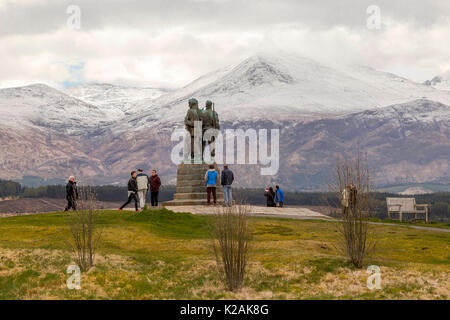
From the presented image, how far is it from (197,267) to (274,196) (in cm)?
2413

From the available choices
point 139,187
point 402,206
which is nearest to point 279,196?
point 402,206

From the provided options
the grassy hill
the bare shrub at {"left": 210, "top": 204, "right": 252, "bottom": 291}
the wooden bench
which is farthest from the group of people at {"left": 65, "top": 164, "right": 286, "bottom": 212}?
the bare shrub at {"left": 210, "top": 204, "right": 252, "bottom": 291}

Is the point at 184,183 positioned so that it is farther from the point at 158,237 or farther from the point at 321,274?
the point at 321,274

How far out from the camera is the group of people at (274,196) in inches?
1609

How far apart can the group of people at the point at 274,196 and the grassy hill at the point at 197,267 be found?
1513 centimetres

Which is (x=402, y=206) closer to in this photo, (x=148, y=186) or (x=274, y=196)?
(x=274, y=196)

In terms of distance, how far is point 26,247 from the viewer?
2000 centimetres

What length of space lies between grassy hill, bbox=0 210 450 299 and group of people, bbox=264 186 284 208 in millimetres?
15133

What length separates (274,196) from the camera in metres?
41.6

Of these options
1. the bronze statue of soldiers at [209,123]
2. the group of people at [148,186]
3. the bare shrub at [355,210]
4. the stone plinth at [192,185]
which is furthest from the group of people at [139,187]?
the bare shrub at [355,210]

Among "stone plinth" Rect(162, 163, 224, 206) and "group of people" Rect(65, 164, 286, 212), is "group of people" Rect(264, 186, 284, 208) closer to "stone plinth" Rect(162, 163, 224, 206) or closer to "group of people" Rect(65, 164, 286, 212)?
"stone plinth" Rect(162, 163, 224, 206)
